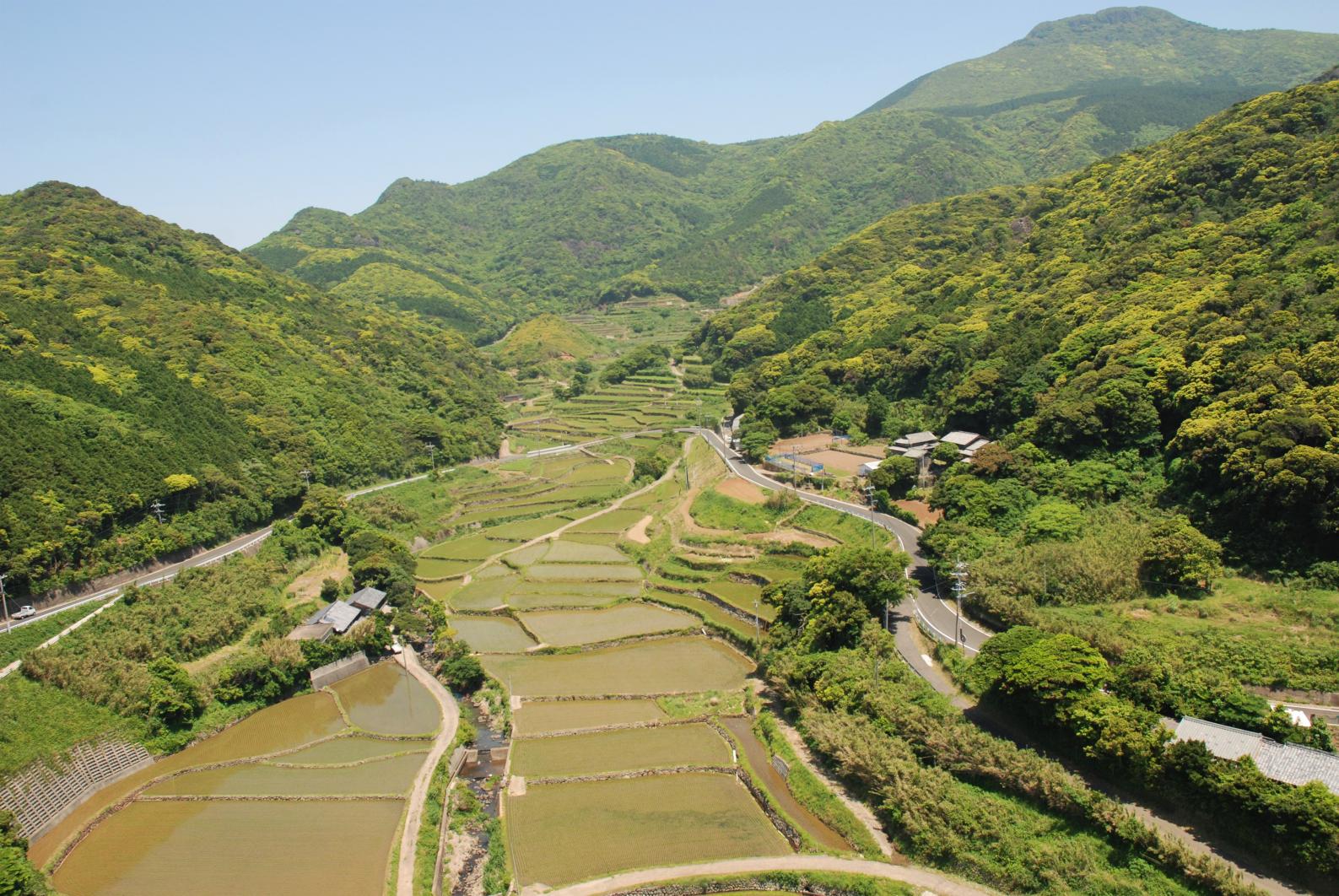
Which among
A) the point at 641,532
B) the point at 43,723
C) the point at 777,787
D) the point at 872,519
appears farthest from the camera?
the point at 641,532

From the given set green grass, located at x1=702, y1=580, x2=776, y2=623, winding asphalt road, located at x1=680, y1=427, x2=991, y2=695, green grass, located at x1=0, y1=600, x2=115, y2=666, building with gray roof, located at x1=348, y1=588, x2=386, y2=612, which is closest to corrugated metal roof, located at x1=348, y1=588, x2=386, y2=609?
building with gray roof, located at x1=348, y1=588, x2=386, y2=612

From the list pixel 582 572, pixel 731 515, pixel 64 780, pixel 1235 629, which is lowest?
pixel 582 572

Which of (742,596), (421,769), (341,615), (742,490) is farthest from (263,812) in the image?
(742,490)

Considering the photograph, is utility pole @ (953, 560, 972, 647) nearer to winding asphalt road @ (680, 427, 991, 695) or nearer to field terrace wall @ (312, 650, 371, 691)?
winding asphalt road @ (680, 427, 991, 695)

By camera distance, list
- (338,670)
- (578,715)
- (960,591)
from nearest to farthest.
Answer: (960,591)
(578,715)
(338,670)

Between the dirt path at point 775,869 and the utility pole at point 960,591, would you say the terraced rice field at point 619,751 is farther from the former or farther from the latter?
the utility pole at point 960,591

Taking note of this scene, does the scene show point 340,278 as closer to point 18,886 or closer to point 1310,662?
point 18,886

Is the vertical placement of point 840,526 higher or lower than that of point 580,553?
higher

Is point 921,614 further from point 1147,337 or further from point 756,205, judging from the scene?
point 756,205
